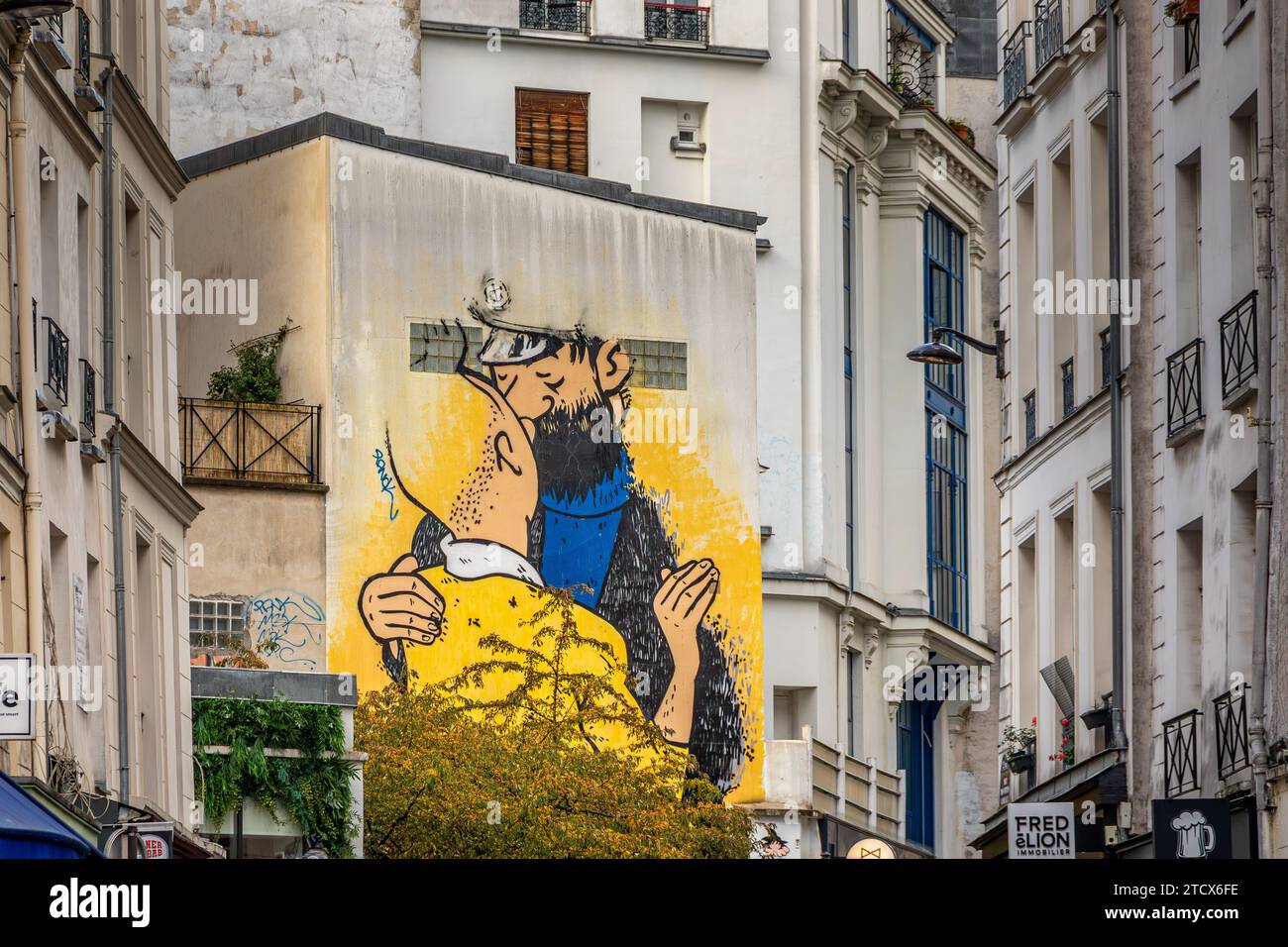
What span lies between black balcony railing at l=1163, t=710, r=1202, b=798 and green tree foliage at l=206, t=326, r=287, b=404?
68.3 feet

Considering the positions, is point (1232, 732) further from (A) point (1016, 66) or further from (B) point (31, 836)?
(B) point (31, 836)

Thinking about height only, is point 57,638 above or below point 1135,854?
above

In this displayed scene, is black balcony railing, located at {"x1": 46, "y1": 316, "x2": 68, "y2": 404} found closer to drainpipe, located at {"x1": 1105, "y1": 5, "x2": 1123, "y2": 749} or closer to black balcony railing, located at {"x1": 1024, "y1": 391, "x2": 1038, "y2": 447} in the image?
drainpipe, located at {"x1": 1105, "y1": 5, "x2": 1123, "y2": 749}

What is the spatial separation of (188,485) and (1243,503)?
2065cm

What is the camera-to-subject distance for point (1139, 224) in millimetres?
33125

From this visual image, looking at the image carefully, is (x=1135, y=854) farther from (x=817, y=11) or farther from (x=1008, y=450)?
(x=817, y=11)

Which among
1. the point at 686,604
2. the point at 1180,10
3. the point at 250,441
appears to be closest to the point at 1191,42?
the point at 1180,10

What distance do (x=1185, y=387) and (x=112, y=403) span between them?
10.5 meters

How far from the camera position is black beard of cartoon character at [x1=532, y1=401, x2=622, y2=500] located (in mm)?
50344

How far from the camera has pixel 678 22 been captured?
6169 centimetres

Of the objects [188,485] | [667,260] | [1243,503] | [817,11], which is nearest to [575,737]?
[188,485]

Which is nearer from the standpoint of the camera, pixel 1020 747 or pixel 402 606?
pixel 1020 747
